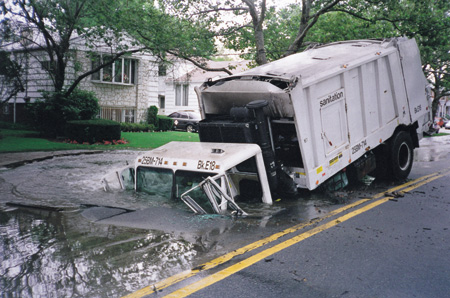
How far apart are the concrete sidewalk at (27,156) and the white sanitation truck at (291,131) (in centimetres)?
626

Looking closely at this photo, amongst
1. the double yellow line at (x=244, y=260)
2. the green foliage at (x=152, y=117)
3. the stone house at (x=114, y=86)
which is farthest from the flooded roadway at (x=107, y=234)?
the green foliage at (x=152, y=117)

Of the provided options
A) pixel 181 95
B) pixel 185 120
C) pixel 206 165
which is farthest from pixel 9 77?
pixel 181 95

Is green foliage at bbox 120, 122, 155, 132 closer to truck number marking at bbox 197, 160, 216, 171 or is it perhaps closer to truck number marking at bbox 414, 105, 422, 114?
truck number marking at bbox 414, 105, 422, 114

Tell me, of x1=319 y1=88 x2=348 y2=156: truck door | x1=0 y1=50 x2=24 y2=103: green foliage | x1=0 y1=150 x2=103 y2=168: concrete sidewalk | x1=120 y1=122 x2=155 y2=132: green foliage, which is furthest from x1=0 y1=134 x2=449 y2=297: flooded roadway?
x1=120 y1=122 x2=155 y2=132: green foliage

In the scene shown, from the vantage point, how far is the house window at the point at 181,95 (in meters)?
38.0

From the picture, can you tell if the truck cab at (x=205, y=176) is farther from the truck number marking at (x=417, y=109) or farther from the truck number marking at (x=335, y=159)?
the truck number marking at (x=417, y=109)

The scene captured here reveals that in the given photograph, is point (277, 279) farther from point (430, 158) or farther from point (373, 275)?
point (430, 158)

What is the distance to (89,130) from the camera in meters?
17.3

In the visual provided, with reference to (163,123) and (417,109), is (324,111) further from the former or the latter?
(163,123)

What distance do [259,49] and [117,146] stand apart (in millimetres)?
6731

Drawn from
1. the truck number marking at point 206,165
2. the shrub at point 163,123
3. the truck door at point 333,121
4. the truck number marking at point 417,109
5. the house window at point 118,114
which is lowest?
the truck number marking at point 206,165

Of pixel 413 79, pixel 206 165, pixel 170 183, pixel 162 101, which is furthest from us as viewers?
pixel 162 101

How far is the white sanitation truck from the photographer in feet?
22.6

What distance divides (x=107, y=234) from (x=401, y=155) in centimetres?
703
